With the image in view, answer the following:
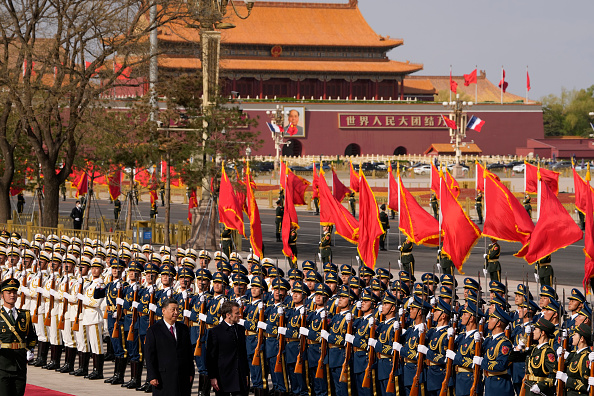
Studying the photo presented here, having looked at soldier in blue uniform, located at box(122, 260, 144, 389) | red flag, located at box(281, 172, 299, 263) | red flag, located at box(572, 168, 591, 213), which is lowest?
soldier in blue uniform, located at box(122, 260, 144, 389)

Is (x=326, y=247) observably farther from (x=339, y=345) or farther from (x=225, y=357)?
(x=225, y=357)

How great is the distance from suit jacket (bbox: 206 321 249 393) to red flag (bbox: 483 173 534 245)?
6590 mm

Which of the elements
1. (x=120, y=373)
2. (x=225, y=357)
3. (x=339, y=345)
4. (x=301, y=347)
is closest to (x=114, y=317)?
(x=120, y=373)

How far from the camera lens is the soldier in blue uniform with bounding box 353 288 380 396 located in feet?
31.9

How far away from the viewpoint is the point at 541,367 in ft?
26.8

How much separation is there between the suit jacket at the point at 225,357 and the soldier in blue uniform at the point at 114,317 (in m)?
3.26

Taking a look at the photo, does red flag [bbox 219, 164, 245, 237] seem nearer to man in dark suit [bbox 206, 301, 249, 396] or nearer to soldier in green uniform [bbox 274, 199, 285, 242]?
man in dark suit [bbox 206, 301, 249, 396]

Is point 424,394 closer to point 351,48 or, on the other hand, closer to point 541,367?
point 541,367

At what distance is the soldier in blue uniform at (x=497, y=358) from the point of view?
28.5 feet

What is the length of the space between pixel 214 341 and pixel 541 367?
9.51 ft

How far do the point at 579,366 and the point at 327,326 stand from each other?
3.00 m

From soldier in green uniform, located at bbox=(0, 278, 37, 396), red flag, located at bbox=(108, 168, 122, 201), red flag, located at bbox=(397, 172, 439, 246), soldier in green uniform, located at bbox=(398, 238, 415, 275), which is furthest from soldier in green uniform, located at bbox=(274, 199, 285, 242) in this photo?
soldier in green uniform, located at bbox=(0, 278, 37, 396)

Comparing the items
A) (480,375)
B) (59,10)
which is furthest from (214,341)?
(59,10)

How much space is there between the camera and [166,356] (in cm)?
838
